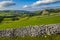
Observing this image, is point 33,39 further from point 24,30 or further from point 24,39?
point 24,30

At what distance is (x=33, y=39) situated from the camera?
11.3m

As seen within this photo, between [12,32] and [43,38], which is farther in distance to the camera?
[12,32]

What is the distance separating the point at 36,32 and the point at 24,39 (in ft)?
8.08

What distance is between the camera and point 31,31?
1414cm

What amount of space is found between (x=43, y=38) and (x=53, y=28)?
2.79 meters

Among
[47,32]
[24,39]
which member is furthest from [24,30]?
[24,39]

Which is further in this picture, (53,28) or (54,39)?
(53,28)

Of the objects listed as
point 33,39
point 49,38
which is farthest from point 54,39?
point 33,39

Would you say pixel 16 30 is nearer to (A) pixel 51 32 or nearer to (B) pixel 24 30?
(B) pixel 24 30

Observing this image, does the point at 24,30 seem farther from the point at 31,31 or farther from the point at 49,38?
the point at 49,38

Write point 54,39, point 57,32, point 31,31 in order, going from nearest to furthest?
point 54,39
point 57,32
point 31,31

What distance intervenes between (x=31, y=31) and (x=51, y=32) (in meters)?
1.66

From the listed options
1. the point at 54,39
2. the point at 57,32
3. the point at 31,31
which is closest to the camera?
the point at 54,39

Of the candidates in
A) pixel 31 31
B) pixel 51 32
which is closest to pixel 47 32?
pixel 51 32
